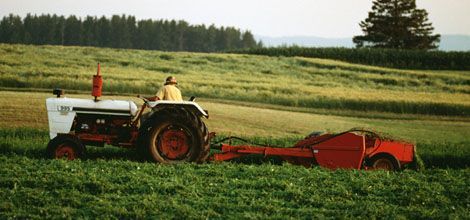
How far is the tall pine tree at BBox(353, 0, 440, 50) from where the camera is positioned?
3063 inches

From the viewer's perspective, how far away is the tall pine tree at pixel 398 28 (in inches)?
3063

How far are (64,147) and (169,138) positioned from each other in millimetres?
1895

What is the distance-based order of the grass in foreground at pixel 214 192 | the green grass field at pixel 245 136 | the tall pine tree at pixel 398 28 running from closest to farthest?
the grass in foreground at pixel 214 192
the green grass field at pixel 245 136
the tall pine tree at pixel 398 28

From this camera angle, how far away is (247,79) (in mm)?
36938

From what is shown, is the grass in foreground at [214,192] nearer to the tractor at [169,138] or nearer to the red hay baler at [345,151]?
the tractor at [169,138]

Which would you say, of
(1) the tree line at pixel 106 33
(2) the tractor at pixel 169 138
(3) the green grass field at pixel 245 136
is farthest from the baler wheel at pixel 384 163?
(1) the tree line at pixel 106 33

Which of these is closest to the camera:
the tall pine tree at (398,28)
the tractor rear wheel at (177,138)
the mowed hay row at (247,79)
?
the tractor rear wheel at (177,138)

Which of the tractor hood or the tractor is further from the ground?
the tractor hood

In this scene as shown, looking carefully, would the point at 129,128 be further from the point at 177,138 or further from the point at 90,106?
the point at 177,138

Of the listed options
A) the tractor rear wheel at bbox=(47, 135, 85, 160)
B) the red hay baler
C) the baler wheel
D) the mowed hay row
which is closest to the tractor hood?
the tractor rear wheel at bbox=(47, 135, 85, 160)

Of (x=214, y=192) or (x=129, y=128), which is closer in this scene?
(x=214, y=192)

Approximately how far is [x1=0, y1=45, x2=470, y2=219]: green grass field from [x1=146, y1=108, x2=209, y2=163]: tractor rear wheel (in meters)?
0.36

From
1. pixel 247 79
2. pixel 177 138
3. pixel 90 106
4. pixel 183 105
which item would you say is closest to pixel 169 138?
pixel 177 138

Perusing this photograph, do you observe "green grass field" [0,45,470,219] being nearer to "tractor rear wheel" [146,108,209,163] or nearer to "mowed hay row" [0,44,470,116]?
"mowed hay row" [0,44,470,116]
